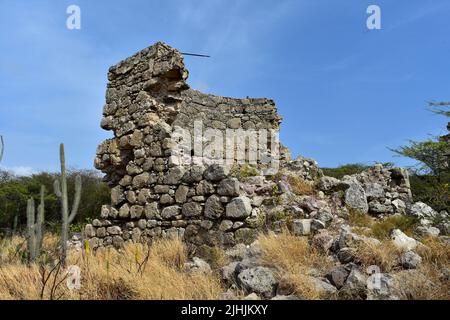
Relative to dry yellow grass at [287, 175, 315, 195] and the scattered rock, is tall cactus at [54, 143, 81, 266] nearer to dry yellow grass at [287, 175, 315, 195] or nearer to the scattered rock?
dry yellow grass at [287, 175, 315, 195]

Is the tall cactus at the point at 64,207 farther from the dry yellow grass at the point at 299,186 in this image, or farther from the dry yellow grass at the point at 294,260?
the dry yellow grass at the point at 299,186

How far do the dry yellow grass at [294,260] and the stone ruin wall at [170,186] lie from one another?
0.68 metres

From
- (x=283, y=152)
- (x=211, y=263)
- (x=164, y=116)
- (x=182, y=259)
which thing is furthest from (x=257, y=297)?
(x=283, y=152)

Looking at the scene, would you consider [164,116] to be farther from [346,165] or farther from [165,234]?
[346,165]

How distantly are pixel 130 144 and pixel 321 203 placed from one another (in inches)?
147

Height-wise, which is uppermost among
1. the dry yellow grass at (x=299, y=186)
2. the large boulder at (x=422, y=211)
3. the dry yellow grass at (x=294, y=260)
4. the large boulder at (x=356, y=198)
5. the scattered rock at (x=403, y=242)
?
the dry yellow grass at (x=299, y=186)

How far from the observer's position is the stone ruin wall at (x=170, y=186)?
249 inches

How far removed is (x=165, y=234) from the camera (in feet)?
22.5

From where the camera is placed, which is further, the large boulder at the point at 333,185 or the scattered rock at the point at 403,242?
the large boulder at the point at 333,185

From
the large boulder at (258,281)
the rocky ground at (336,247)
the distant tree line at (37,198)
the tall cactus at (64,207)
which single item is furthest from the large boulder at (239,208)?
the distant tree line at (37,198)

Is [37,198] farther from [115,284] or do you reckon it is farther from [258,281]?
[258,281]

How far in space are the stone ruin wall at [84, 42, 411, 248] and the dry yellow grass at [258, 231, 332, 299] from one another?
683mm

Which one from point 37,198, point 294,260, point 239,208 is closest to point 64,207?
point 239,208

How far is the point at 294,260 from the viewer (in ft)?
16.1
